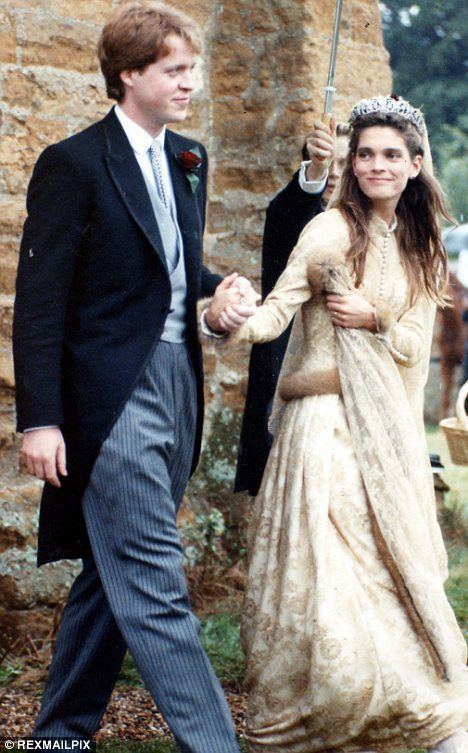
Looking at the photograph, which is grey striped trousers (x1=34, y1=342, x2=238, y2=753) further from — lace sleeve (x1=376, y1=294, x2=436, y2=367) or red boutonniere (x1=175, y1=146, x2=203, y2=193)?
lace sleeve (x1=376, y1=294, x2=436, y2=367)

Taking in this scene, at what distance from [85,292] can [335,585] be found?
1.08m

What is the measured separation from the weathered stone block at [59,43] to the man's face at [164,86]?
140 centimetres

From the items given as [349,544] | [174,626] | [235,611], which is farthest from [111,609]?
[235,611]

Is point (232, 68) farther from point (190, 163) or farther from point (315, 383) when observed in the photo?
point (315, 383)

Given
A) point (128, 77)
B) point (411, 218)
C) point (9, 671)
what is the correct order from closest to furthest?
point (128, 77) → point (411, 218) → point (9, 671)

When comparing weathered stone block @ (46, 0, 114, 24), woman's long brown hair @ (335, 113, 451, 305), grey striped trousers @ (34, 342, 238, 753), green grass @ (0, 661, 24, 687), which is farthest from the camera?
weathered stone block @ (46, 0, 114, 24)

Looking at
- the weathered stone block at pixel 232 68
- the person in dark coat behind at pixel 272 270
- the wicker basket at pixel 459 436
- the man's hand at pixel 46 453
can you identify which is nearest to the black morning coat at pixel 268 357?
the person in dark coat behind at pixel 272 270

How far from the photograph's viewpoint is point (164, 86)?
3275 mm

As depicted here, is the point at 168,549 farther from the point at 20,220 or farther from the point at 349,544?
the point at 20,220

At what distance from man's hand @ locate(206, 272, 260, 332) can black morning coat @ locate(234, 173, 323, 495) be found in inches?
29.2

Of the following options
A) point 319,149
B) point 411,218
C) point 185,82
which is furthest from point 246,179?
point 185,82

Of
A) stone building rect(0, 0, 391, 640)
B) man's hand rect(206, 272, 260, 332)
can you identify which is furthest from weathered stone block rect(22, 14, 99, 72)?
man's hand rect(206, 272, 260, 332)

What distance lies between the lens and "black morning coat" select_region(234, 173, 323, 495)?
4.05 m

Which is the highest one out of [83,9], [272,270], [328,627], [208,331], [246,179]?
[83,9]
